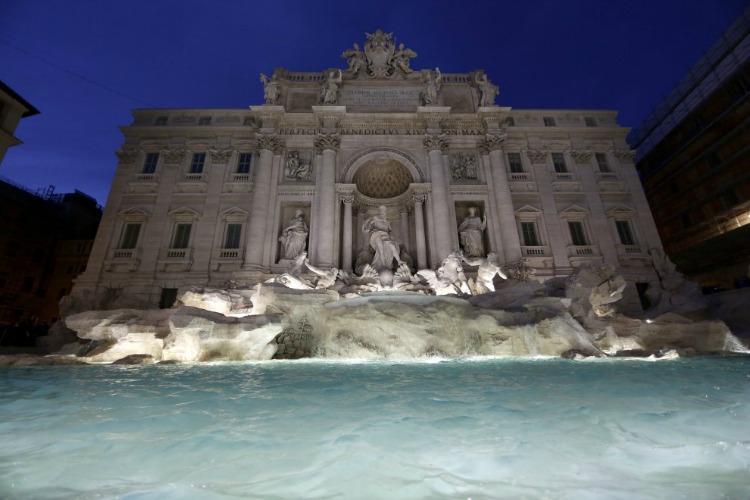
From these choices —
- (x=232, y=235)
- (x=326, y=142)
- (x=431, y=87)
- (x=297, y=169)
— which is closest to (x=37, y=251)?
(x=232, y=235)

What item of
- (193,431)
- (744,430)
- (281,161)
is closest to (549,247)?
(281,161)

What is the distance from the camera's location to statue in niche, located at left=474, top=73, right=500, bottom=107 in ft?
69.9

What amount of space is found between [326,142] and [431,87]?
7852 millimetres

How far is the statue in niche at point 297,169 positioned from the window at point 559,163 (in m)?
16.1

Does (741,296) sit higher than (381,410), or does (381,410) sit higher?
(741,296)

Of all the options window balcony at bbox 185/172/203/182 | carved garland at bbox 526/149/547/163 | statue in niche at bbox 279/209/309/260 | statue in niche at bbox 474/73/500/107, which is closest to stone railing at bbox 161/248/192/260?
window balcony at bbox 185/172/203/182

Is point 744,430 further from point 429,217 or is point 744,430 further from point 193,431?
point 429,217

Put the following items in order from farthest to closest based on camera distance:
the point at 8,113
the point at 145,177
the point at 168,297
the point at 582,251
→ the point at 145,177, the point at 582,251, the point at 8,113, the point at 168,297

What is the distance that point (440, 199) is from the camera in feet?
61.5

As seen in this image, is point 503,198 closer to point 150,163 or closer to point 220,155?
point 220,155

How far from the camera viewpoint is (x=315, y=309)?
10.5m

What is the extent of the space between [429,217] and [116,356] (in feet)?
48.8

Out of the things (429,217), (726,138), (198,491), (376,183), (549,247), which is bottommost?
(198,491)

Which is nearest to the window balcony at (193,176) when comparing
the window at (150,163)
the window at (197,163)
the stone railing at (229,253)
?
the window at (197,163)
